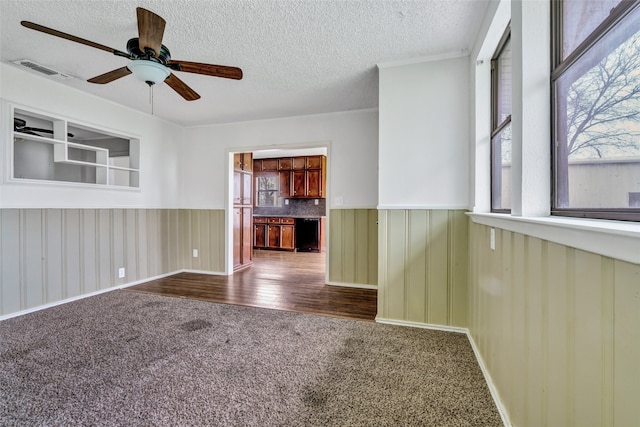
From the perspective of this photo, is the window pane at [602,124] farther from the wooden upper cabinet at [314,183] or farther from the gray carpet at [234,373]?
the wooden upper cabinet at [314,183]

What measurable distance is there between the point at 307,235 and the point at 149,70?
542 cm

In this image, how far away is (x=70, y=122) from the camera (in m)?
3.20

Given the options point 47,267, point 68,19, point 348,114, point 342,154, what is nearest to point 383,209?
point 342,154

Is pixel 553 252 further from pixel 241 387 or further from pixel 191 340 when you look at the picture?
pixel 191 340

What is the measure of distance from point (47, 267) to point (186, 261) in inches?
74.2

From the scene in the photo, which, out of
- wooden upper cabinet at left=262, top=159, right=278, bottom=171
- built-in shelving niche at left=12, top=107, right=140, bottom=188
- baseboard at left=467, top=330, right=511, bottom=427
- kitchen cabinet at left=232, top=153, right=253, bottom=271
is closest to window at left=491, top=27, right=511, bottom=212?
baseboard at left=467, top=330, right=511, bottom=427

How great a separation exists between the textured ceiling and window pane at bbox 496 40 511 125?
33 centimetres

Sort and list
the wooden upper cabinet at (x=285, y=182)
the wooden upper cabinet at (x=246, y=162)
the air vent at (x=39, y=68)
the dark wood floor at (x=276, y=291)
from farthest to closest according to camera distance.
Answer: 1. the wooden upper cabinet at (x=285, y=182)
2. the wooden upper cabinet at (x=246, y=162)
3. the dark wood floor at (x=276, y=291)
4. the air vent at (x=39, y=68)

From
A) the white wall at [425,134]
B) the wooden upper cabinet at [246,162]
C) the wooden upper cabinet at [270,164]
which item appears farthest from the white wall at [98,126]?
the white wall at [425,134]

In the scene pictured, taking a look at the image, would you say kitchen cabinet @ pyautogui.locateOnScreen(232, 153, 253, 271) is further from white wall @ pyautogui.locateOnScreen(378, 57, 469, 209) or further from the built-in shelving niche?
white wall @ pyautogui.locateOnScreen(378, 57, 469, 209)

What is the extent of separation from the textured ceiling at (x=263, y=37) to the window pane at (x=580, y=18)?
2.90 ft

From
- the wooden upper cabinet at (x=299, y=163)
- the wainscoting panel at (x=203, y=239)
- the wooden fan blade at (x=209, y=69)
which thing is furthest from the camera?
the wooden upper cabinet at (x=299, y=163)

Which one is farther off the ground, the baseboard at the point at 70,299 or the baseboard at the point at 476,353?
the baseboard at the point at 70,299

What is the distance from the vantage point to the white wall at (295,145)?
12.7 ft
